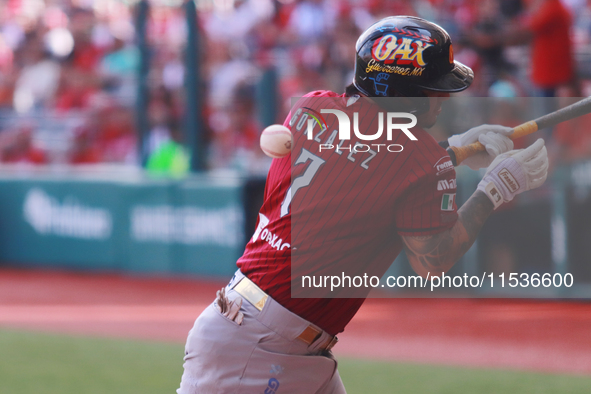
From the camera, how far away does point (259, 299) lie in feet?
7.82

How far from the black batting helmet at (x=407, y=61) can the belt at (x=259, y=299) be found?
0.71 meters

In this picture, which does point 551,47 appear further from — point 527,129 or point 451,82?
point 451,82

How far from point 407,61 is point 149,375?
13.1 feet

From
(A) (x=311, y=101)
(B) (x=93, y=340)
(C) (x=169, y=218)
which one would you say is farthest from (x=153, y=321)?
(A) (x=311, y=101)

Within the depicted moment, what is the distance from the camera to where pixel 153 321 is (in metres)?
7.46

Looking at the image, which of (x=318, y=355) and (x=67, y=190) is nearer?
(x=318, y=355)

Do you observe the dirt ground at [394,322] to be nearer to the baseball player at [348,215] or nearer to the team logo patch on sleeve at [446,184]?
the baseball player at [348,215]

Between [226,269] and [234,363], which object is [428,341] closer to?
[226,269]

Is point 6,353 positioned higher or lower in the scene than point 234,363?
lower

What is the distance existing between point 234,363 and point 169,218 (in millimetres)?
7227

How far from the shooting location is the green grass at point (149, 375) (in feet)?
17.0

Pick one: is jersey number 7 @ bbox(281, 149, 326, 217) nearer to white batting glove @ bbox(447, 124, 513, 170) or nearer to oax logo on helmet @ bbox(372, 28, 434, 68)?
oax logo on helmet @ bbox(372, 28, 434, 68)

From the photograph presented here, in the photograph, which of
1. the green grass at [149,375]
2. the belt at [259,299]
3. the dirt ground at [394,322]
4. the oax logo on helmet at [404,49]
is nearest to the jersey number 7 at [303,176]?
the belt at [259,299]

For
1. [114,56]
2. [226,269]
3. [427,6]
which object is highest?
[427,6]
